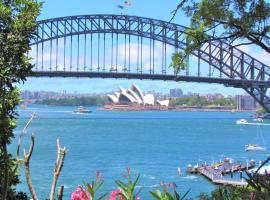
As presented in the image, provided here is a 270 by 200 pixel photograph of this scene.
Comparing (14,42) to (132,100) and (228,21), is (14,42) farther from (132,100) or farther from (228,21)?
(132,100)

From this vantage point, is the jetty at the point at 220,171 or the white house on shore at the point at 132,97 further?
the white house on shore at the point at 132,97

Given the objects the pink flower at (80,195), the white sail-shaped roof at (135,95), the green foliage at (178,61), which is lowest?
the pink flower at (80,195)

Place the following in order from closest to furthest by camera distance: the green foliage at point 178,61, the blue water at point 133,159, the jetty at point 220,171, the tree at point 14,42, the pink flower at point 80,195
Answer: the pink flower at point 80,195 → the green foliage at point 178,61 → the tree at point 14,42 → the blue water at point 133,159 → the jetty at point 220,171

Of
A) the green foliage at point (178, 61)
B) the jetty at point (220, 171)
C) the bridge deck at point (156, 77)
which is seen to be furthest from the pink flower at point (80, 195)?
the bridge deck at point (156, 77)

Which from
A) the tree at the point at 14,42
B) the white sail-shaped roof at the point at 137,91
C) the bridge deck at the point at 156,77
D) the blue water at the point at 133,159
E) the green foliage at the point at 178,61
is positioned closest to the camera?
the green foliage at the point at 178,61

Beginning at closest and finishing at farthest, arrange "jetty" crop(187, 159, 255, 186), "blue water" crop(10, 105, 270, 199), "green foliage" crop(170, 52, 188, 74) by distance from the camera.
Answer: "green foliage" crop(170, 52, 188, 74)
"blue water" crop(10, 105, 270, 199)
"jetty" crop(187, 159, 255, 186)

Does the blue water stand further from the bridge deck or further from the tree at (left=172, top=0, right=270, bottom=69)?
A: the tree at (left=172, top=0, right=270, bottom=69)

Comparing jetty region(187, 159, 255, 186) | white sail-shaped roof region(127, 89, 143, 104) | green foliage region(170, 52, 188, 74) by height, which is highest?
white sail-shaped roof region(127, 89, 143, 104)

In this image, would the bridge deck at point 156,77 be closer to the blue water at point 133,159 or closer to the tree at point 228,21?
the blue water at point 133,159

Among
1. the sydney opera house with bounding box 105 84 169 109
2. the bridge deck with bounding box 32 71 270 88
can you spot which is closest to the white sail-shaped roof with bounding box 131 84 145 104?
the sydney opera house with bounding box 105 84 169 109
